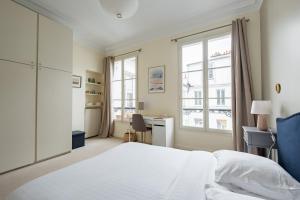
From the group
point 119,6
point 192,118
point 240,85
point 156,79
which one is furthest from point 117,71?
point 240,85

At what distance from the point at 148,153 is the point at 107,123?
3.28 meters

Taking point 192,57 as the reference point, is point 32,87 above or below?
below

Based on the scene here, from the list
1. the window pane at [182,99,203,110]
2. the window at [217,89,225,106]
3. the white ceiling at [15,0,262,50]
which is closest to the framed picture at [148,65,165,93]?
the window pane at [182,99,203,110]

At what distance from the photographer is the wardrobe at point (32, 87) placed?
229 cm

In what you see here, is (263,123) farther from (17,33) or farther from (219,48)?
(17,33)

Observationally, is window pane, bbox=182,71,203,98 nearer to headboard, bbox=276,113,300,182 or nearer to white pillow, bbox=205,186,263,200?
headboard, bbox=276,113,300,182

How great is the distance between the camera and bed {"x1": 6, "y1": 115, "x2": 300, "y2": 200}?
0.90 metres

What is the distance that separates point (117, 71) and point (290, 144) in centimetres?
450

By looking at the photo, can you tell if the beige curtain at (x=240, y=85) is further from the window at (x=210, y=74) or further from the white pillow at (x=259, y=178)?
the white pillow at (x=259, y=178)

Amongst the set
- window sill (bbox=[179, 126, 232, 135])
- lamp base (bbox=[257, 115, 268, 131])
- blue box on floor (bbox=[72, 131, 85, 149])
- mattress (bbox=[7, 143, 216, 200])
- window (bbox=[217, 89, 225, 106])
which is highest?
window (bbox=[217, 89, 225, 106])

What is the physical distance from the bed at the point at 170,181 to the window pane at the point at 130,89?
3211mm

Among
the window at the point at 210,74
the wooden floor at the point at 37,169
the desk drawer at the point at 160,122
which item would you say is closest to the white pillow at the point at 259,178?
the desk drawer at the point at 160,122

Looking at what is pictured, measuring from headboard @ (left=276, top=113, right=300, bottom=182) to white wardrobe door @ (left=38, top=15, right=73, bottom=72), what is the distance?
143 inches

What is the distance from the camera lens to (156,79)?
3961 mm
